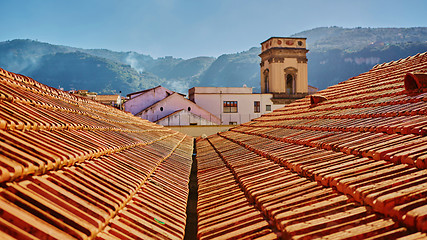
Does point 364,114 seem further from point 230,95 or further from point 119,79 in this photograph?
point 119,79

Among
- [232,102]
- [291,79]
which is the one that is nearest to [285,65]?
[291,79]

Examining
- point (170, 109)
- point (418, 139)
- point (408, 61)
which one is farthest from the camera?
point (170, 109)

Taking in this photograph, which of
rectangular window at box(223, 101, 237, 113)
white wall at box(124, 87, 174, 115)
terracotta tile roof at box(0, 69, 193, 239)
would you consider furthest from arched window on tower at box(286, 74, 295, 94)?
terracotta tile roof at box(0, 69, 193, 239)

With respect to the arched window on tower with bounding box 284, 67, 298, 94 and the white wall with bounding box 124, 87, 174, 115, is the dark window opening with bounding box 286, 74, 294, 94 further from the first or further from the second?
the white wall with bounding box 124, 87, 174, 115

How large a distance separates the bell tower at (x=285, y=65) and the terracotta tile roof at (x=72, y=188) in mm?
47865

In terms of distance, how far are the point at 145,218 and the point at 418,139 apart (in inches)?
79.8

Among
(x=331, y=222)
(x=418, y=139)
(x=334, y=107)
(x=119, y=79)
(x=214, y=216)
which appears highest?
(x=119, y=79)

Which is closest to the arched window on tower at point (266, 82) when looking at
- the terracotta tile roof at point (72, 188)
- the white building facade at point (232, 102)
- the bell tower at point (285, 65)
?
the bell tower at point (285, 65)

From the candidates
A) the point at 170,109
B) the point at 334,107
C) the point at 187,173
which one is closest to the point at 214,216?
the point at 187,173

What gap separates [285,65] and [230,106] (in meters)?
9.41

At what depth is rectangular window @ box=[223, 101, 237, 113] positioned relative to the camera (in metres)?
50.0

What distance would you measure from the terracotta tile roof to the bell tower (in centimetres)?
4787

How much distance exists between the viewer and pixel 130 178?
10.2ft

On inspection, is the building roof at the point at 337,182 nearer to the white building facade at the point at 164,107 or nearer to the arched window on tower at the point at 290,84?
the white building facade at the point at 164,107
